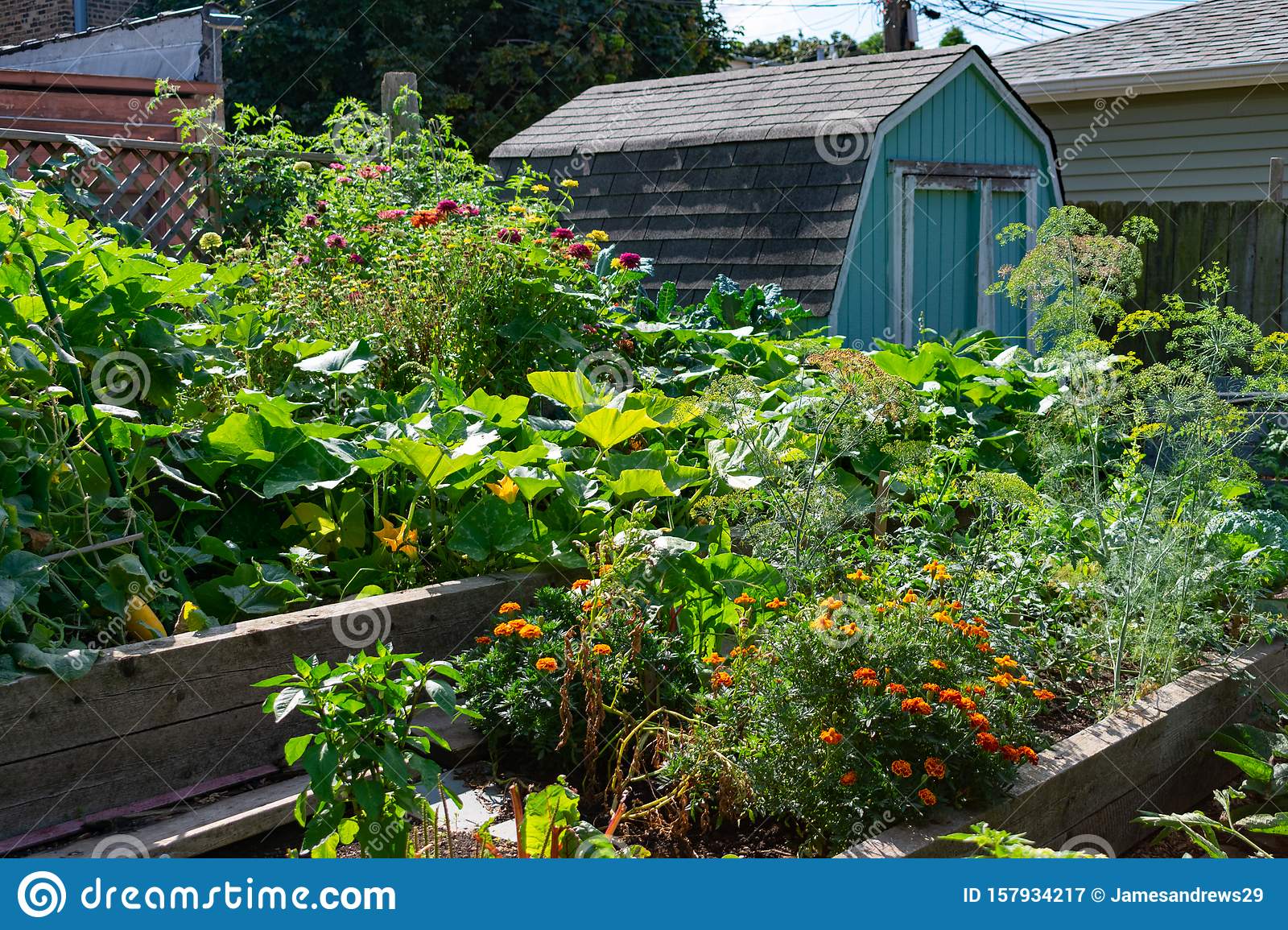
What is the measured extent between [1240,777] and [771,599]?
1.66m

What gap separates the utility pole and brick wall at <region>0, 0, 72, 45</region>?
45.9 ft

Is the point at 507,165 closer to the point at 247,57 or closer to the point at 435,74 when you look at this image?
the point at 435,74

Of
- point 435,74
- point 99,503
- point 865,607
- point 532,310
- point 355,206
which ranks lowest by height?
point 865,607

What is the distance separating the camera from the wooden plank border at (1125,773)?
2324mm

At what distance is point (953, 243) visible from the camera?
762 cm

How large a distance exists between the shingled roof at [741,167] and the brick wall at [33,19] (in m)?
14.2

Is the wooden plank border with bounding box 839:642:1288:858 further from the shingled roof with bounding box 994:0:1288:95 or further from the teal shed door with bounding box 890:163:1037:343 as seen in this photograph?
the shingled roof with bounding box 994:0:1288:95

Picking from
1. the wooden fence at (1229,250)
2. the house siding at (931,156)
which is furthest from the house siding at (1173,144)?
the house siding at (931,156)

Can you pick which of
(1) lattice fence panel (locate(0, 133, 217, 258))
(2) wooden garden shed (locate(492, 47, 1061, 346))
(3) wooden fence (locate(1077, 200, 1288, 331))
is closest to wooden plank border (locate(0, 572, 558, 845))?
(1) lattice fence panel (locate(0, 133, 217, 258))

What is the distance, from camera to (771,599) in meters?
2.92

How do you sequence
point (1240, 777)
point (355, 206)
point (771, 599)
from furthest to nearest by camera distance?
point (355, 206), point (1240, 777), point (771, 599)

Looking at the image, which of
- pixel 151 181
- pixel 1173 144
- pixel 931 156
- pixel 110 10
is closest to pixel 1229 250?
pixel 1173 144

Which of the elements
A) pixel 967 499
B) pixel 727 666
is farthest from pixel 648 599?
pixel 967 499

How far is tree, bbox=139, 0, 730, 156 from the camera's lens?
53.4ft
